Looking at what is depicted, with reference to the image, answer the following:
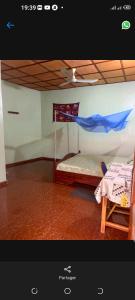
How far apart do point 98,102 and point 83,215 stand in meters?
3.22

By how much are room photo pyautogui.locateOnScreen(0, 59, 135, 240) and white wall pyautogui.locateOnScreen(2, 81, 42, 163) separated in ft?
0.08

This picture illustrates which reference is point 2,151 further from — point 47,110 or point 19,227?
point 47,110

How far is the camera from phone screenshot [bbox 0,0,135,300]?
430 mm

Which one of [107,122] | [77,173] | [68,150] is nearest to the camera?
[77,173]

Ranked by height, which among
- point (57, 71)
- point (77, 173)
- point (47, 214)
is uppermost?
point (57, 71)

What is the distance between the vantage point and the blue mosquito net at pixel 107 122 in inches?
123

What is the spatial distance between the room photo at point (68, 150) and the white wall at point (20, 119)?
0.08 ft

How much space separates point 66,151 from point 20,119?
64.6 inches

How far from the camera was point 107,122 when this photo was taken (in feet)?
10.5

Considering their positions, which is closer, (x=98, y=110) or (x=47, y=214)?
(x=47, y=214)
